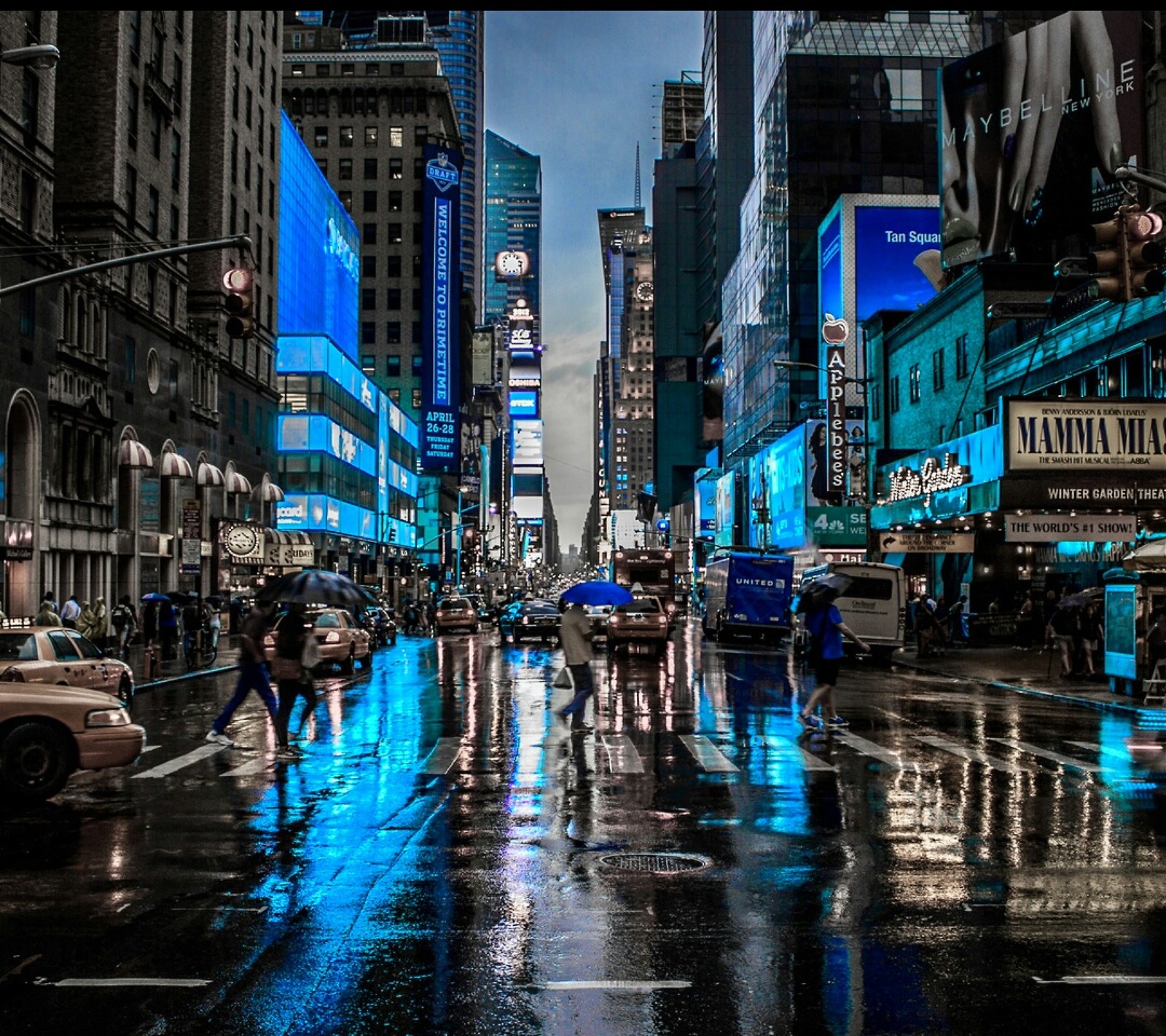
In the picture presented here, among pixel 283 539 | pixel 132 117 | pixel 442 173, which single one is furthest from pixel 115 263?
pixel 442 173

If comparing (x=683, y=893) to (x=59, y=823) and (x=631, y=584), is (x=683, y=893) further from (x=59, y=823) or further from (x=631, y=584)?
(x=631, y=584)

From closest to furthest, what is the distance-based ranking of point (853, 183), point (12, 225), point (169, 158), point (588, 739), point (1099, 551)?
point (588, 739) < point (12, 225) < point (1099, 551) < point (169, 158) < point (853, 183)

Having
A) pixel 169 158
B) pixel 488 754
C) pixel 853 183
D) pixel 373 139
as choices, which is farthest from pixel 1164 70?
pixel 373 139

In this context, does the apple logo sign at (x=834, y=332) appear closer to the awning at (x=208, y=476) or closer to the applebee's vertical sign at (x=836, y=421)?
the applebee's vertical sign at (x=836, y=421)

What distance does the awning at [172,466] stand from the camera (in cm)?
5206

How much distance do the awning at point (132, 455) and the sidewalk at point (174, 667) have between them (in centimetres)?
682

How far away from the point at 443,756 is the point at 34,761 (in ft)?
17.1

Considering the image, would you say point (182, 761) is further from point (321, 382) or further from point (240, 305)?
point (321, 382)

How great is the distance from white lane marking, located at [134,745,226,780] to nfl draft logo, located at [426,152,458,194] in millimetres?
122149

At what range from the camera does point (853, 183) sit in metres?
95.6

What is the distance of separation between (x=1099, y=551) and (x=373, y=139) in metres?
111

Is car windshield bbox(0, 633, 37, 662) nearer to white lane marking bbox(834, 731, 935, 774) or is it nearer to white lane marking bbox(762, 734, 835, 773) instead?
white lane marking bbox(762, 734, 835, 773)

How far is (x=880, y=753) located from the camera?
16.4 m

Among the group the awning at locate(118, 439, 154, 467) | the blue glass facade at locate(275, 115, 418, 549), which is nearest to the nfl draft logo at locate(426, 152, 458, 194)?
the blue glass facade at locate(275, 115, 418, 549)
